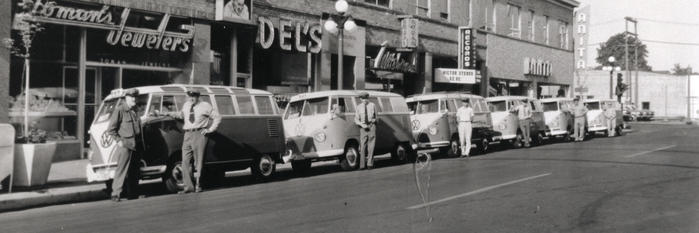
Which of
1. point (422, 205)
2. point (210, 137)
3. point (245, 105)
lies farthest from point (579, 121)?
point (422, 205)

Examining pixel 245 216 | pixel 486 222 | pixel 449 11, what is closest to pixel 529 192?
pixel 486 222

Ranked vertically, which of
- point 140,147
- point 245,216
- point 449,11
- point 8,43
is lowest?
point 245,216

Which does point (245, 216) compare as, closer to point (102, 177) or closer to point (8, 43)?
point (102, 177)

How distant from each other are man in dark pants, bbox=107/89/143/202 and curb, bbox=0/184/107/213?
0.71m

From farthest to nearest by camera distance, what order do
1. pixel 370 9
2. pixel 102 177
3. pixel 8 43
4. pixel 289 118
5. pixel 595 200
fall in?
pixel 370 9
pixel 289 118
pixel 8 43
pixel 102 177
pixel 595 200

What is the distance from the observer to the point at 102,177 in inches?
449

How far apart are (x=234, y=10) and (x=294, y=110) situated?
17.4ft

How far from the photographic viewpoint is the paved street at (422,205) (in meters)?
7.96

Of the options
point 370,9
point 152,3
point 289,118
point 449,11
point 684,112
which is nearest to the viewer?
point 289,118

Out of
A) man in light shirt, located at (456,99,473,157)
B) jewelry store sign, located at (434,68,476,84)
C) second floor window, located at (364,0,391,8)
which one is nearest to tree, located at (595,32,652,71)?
jewelry store sign, located at (434,68,476,84)

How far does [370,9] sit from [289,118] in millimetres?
11959

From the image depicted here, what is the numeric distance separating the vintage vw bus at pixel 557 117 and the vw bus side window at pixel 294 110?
13.4 meters

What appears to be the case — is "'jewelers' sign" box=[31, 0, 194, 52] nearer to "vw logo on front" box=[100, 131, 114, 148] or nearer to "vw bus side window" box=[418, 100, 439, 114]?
"vw logo on front" box=[100, 131, 114, 148]

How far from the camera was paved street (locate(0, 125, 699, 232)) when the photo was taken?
313 inches
